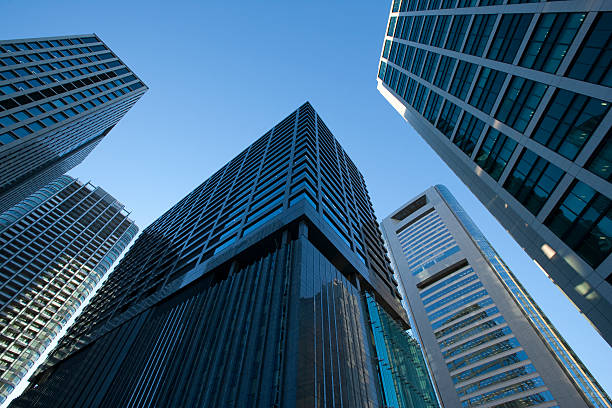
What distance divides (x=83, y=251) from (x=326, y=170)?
87.8 meters

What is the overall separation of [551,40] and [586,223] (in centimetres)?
1443

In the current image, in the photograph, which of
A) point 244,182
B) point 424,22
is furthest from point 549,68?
point 244,182

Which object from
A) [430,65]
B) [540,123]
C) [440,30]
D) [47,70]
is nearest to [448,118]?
[430,65]

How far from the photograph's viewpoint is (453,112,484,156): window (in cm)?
3325

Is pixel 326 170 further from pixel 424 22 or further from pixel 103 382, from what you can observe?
pixel 103 382

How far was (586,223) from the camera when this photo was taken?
20406 millimetres

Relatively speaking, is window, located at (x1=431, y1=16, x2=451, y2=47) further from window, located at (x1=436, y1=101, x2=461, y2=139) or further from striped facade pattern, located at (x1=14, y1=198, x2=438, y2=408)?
striped facade pattern, located at (x1=14, y1=198, x2=438, y2=408)

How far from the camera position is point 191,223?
181ft

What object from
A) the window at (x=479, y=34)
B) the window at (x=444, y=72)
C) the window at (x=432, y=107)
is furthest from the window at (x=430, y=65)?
the window at (x=479, y=34)

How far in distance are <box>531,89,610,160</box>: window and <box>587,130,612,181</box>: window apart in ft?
3.98

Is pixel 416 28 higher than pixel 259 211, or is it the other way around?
pixel 416 28

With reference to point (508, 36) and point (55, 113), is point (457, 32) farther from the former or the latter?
point (55, 113)

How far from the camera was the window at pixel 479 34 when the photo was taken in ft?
97.6

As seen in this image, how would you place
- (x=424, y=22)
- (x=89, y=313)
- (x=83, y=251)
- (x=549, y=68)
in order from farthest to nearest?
(x=83, y=251), (x=89, y=313), (x=424, y=22), (x=549, y=68)
